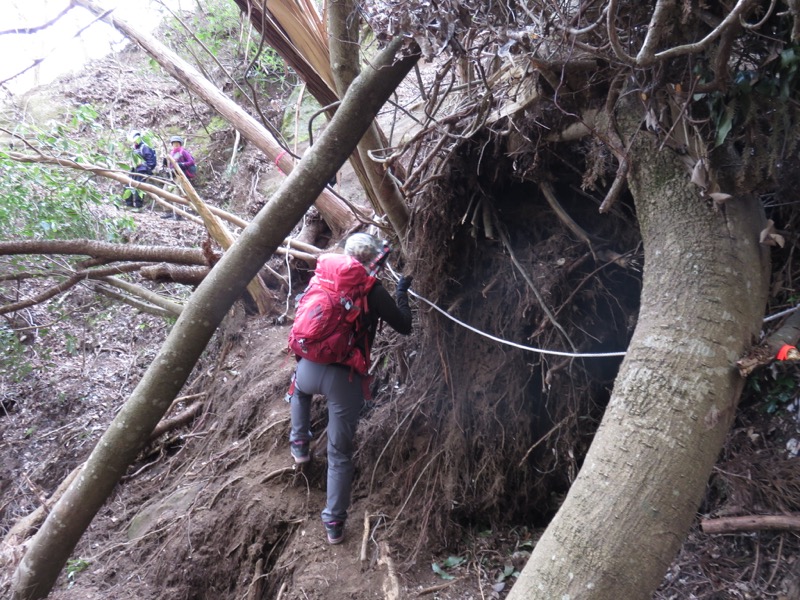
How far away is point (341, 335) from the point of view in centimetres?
355

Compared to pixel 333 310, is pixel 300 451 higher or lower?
lower

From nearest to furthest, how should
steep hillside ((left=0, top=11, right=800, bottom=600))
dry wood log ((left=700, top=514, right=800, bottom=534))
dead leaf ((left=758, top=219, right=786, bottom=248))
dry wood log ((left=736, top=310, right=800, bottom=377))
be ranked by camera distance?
dry wood log ((left=736, top=310, right=800, bottom=377))
dead leaf ((left=758, top=219, right=786, bottom=248))
dry wood log ((left=700, top=514, right=800, bottom=534))
steep hillside ((left=0, top=11, right=800, bottom=600))

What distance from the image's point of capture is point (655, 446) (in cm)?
166

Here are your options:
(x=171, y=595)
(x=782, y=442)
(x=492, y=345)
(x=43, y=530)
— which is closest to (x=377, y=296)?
(x=492, y=345)

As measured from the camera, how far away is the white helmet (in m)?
A: 3.58

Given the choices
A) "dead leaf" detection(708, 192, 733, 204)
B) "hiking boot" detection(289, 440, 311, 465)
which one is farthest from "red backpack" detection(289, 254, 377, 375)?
"dead leaf" detection(708, 192, 733, 204)

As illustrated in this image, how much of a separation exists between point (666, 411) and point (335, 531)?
268cm

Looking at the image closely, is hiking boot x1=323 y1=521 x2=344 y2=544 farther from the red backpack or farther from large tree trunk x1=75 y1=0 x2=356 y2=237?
large tree trunk x1=75 y1=0 x2=356 y2=237

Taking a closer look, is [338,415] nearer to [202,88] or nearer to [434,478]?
[434,478]

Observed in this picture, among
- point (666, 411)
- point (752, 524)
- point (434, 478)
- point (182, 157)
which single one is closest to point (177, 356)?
point (666, 411)

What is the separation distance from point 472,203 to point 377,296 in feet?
3.04

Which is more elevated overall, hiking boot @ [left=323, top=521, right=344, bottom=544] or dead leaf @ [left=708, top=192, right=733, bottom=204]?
dead leaf @ [left=708, top=192, right=733, bottom=204]

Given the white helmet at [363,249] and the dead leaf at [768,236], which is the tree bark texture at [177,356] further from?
the dead leaf at [768,236]

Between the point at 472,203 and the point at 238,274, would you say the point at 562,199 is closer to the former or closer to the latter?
the point at 472,203
